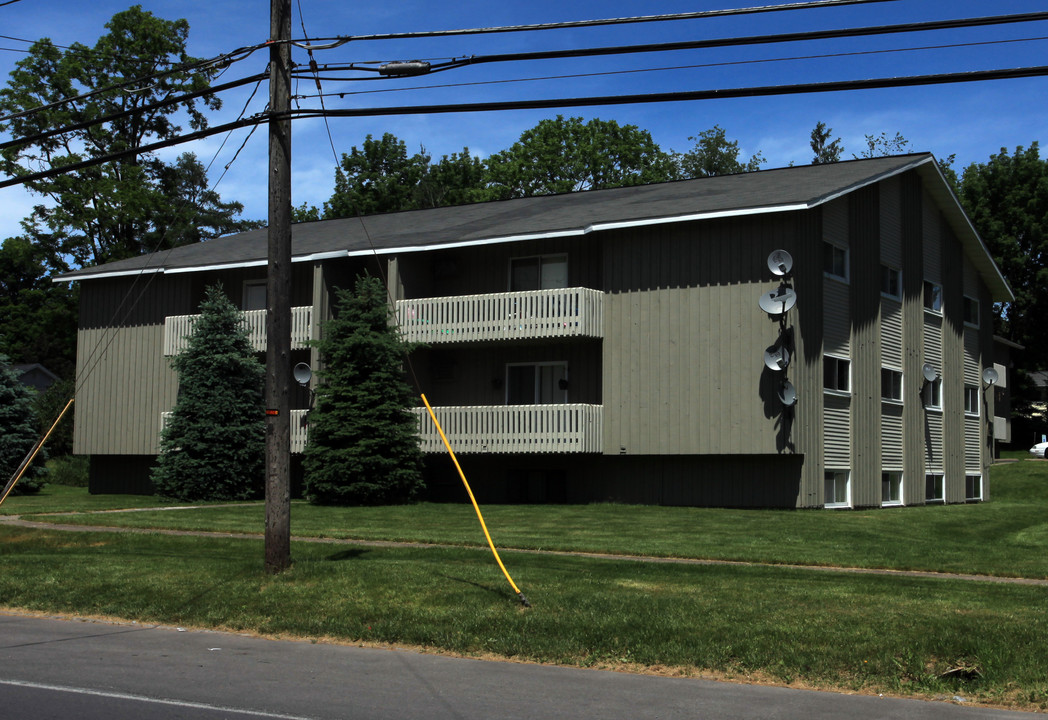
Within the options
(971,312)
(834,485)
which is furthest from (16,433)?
(971,312)

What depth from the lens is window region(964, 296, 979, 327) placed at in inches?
1396

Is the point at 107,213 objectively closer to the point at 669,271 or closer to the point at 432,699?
the point at 669,271

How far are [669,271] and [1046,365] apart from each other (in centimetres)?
3954

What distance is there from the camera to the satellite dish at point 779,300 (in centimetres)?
2389

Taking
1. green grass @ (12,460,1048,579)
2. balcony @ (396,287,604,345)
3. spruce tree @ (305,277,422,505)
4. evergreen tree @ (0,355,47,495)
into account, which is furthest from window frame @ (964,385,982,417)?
evergreen tree @ (0,355,47,495)

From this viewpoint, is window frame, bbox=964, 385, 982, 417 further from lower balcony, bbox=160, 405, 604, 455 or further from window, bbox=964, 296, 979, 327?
lower balcony, bbox=160, 405, 604, 455

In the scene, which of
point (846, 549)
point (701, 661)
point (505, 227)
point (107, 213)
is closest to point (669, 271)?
point (505, 227)

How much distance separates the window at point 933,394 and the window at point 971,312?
3.63 meters

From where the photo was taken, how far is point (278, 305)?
46.8 ft

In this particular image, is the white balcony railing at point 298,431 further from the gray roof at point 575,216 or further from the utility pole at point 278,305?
the utility pole at point 278,305

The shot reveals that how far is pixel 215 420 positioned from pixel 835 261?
51.9ft

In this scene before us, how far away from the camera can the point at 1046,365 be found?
190 ft

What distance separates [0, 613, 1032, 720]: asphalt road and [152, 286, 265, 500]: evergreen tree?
1709cm

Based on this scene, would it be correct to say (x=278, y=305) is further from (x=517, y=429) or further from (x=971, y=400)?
(x=971, y=400)
